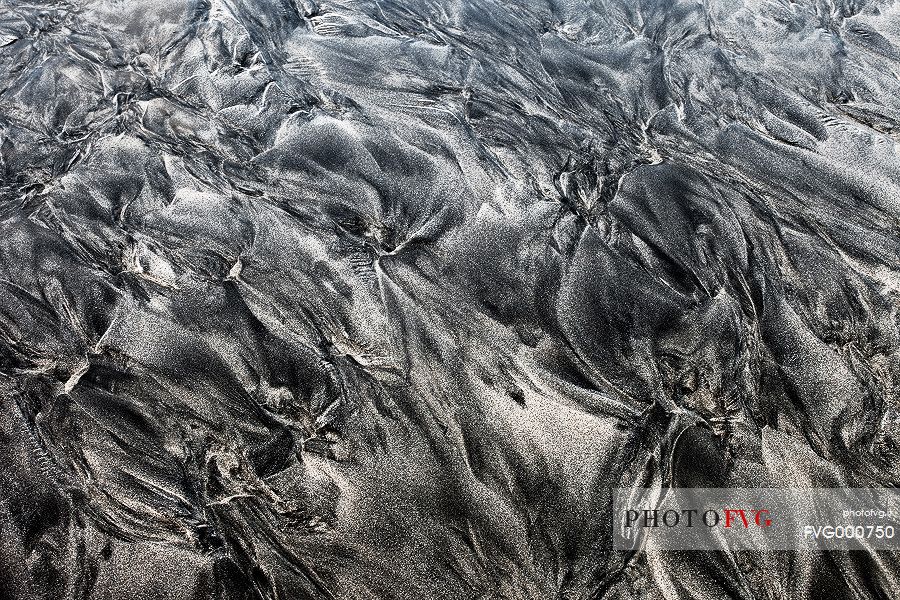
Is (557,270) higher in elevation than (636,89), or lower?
lower

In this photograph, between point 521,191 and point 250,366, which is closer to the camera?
point 250,366

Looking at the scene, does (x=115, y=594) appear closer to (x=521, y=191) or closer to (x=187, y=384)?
(x=187, y=384)

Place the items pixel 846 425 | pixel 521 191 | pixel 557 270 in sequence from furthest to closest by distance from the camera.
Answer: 1. pixel 521 191
2. pixel 557 270
3. pixel 846 425

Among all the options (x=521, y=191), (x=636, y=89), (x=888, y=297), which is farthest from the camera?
(x=636, y=89)

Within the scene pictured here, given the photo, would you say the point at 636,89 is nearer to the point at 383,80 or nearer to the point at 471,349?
the point at 383,80

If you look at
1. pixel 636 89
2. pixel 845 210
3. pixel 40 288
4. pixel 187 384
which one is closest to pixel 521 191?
pixel 636 89

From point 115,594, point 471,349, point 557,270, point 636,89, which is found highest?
point 636,89
